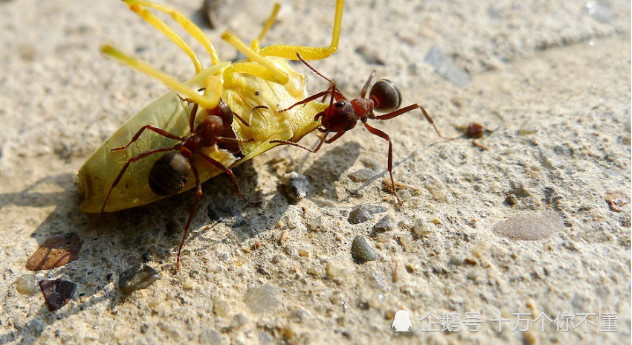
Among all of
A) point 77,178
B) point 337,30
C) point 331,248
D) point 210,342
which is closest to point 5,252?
point 77,178

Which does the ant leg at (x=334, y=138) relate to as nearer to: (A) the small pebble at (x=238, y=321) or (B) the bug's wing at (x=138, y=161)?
(B) the bug's wing at (x=138, y=161)

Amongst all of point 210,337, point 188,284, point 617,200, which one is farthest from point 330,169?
point 617,200

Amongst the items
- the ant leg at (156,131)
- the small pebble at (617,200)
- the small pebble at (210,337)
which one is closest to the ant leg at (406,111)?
the small pebble at (617,200)

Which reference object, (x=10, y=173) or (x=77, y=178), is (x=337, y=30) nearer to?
(x=77, y=178)

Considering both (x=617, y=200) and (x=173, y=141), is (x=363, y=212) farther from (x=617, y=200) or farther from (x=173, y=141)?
(x=617, y=200)

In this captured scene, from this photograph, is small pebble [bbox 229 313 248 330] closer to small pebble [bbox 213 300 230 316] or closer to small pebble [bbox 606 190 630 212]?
small pebble [bbox 213 300 230 316]
